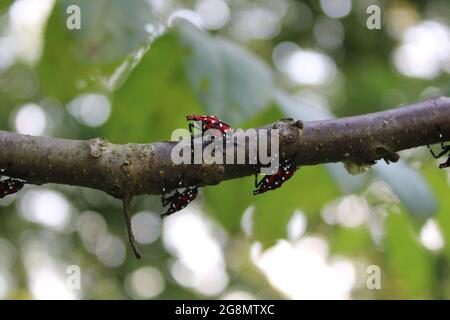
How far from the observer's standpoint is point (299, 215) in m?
2.97

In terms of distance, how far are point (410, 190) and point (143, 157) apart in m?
1.24

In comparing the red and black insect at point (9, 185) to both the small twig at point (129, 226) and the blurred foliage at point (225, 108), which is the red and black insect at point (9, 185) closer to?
the small twig at point (129, 226)

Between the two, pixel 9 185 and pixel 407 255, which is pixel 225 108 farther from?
pixel 407 255

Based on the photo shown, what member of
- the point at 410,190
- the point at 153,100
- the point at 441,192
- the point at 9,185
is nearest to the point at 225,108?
the point at 153,100

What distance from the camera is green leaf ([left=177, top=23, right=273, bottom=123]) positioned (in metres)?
2.47

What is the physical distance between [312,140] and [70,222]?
5.26 metres

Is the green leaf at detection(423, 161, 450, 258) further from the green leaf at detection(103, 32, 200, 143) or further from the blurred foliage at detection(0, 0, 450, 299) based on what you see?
the green leaf at detection(103, 32, 200, 143)

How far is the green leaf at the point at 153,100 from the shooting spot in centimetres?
272

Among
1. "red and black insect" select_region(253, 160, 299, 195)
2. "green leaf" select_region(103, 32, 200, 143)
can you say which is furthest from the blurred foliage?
"red and black insect" select_region(253, 160, 299, 195)

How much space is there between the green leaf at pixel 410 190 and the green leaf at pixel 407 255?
585mm

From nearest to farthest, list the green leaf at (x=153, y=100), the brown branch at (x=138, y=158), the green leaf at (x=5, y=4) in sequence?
the brown branch at (x=138, y=158) < the green leaf at (x=5, y=4) < the green leaf at (x=153, y=100)

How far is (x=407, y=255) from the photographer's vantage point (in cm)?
317

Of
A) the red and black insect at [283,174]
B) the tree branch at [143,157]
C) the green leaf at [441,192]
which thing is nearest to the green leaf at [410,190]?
the green leaf at [441,192]
